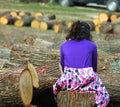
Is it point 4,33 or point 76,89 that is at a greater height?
point 76,89

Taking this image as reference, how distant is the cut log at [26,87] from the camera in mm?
7602

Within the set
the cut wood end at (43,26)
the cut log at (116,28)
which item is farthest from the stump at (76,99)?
the cut wood end at (43,26)

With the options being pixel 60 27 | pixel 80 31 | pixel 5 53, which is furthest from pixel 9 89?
pixel 60 27

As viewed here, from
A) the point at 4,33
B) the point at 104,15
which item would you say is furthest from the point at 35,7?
the point at 4,33

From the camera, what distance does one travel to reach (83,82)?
7.41m

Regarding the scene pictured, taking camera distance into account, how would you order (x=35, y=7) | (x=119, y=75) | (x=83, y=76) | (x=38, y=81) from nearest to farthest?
1. (x=83, y=76)
2. (x=38, y=81)
3. (x=119, y=75)
4. (x=35, y=7)

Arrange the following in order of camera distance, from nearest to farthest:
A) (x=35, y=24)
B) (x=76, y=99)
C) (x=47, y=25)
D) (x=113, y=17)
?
1. (x=76, y=99)
2. (x=47, y=25)
3. (x=35, y=24)
4. (x=113, y=17)

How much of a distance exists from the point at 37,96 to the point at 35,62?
5.18ft

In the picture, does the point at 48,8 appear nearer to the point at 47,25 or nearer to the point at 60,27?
the point at 47,25

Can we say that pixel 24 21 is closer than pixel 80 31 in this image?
No

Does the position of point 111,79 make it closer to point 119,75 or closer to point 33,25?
point 119,75

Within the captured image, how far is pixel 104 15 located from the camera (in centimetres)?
2031

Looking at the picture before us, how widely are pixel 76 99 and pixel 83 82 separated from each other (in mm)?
284

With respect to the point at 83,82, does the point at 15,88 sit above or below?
below
